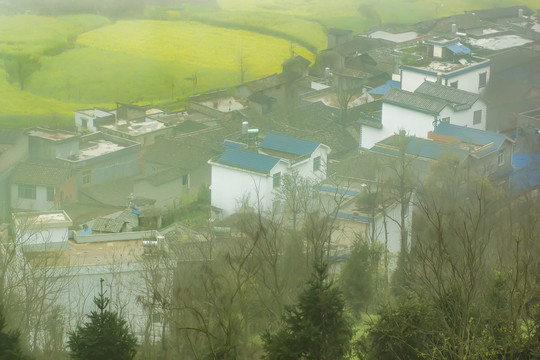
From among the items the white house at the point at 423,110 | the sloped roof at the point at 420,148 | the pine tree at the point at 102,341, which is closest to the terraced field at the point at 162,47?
the white house at the point at 423,110

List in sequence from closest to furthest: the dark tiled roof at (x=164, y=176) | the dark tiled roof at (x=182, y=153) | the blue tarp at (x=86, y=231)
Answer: the blue tarp at (x=86, y=231), the dark tiled roof at (x=164, y=176), the dark tiled roof at (x=182, y=153)

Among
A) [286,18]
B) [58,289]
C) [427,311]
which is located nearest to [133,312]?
[58,289]

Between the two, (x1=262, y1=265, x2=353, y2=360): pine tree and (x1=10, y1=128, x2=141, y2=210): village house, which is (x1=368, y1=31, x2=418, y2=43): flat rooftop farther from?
(x1=262, y1=265, x2=353, y2=360): pine tree

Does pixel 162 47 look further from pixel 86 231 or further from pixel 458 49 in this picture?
pixel 86 231

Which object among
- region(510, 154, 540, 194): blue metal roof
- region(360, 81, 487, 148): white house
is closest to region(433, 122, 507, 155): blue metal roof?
region(360, 81, 487, 148): white house

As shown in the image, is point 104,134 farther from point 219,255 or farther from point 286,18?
point 286,18

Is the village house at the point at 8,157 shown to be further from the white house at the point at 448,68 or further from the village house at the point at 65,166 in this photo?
the white house at the point at 448,68
